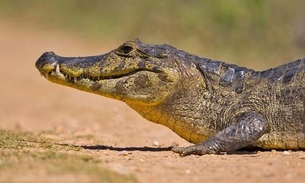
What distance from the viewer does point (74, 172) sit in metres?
6.51

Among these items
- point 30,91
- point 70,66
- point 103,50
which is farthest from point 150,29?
point 70,66

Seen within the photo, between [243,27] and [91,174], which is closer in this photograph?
[91,174]

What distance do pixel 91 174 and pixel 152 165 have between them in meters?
1.16

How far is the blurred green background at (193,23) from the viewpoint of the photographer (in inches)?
848

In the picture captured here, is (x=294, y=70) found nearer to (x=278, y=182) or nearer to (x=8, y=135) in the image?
(x=278, y=182)

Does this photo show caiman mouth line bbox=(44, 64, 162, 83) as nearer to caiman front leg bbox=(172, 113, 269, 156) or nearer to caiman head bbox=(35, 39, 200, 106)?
caiman head bbox=(35, 39, 200, 106)

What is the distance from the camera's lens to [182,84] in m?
9.29

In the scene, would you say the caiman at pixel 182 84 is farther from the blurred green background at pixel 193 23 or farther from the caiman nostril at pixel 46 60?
the blurred green background at pixel 193 23

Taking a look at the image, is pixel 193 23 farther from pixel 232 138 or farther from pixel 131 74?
pixel 232 138

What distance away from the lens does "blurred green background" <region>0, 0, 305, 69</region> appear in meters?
21.5

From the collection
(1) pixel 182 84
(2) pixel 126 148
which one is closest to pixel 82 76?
(2) pixel 126 148

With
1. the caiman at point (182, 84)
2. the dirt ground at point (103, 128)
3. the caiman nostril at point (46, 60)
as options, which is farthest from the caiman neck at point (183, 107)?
the caiman nostril at point (46, 60)

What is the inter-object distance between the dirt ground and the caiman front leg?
0.50ft

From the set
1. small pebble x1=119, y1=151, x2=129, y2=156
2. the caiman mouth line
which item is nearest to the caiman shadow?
small pebble x1=119, y1=151, x2=129, y2=156
